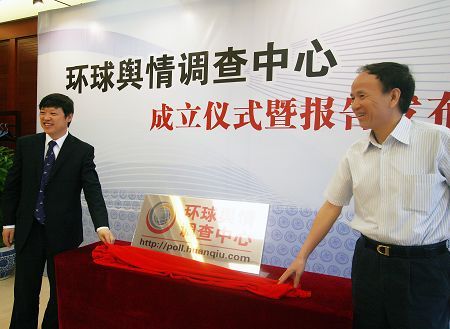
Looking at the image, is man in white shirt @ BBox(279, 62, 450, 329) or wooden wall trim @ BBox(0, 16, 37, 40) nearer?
man in white shirt @ BBox(279, 62, 450, 329)

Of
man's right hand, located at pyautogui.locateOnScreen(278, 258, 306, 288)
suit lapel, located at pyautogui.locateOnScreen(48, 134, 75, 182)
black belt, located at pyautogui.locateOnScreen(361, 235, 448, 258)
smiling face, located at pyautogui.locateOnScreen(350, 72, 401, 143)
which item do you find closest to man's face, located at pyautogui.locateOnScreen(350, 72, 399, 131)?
smiling face, located at pyautogui.locateOnScreen(350, 72, 401, 143)

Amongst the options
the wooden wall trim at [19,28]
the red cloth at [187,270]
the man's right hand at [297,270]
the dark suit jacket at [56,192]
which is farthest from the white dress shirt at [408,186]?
the wooden wall trim at [19,28]

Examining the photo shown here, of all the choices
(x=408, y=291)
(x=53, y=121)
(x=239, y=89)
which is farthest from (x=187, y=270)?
(x=239, y=89)

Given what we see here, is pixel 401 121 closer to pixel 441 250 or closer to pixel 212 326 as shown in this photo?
pixel 441 250

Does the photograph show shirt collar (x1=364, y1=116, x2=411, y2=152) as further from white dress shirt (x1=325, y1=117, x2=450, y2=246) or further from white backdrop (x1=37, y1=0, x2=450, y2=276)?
white backdrop (x1=37, y1=0, x2=450, y2=276)

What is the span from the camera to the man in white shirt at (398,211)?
1263mm

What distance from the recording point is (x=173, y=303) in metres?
1.64

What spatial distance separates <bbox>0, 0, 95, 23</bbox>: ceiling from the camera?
11.6 feet

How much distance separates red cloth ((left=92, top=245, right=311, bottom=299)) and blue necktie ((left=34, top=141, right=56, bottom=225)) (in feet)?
1.33

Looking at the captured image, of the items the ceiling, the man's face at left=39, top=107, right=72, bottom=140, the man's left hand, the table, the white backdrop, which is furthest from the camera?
the ceiling

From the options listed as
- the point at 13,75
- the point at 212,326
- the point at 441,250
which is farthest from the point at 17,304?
the point at 13,75

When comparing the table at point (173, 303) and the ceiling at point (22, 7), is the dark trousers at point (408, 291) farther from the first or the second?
the ceiling at point (22, 7)

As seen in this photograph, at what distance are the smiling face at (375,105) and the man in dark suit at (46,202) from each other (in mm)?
1415

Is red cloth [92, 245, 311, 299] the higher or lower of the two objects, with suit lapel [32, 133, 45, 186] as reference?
lower
